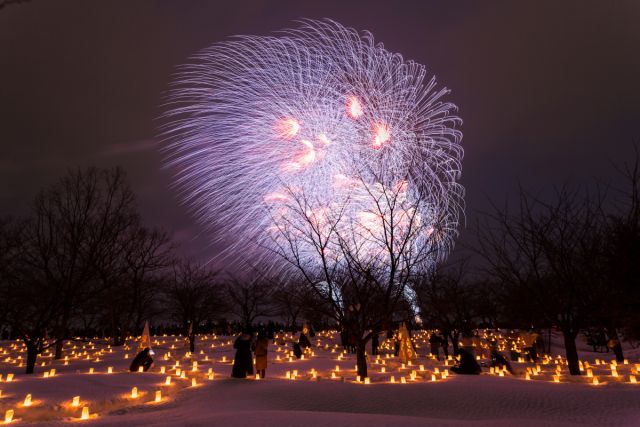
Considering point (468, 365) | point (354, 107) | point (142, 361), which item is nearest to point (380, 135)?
point (354, 107)

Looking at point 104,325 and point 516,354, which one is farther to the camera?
point 104,325

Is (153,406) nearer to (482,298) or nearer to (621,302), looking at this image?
(621,302)

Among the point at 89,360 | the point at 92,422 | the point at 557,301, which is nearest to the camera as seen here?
the point at 92,422

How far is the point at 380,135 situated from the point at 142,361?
35.4 feet

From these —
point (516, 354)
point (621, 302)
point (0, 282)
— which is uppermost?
point (0, 282)

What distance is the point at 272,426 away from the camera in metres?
6.66

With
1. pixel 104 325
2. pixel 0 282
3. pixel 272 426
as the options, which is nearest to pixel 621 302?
pixel 272 426

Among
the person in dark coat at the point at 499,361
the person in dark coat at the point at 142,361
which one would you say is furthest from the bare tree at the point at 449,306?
the person in dark coat at the point at 142,361

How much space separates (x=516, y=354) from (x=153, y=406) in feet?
57.7

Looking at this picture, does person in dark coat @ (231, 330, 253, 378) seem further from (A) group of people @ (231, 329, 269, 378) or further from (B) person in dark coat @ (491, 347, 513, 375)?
(B) person in dark coat @ (491, 347, 513, 375)

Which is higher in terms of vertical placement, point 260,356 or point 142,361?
point 260,356

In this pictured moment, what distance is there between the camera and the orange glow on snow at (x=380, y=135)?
53.3ft

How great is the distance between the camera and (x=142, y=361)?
15336 mm

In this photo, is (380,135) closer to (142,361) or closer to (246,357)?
(246,357)
